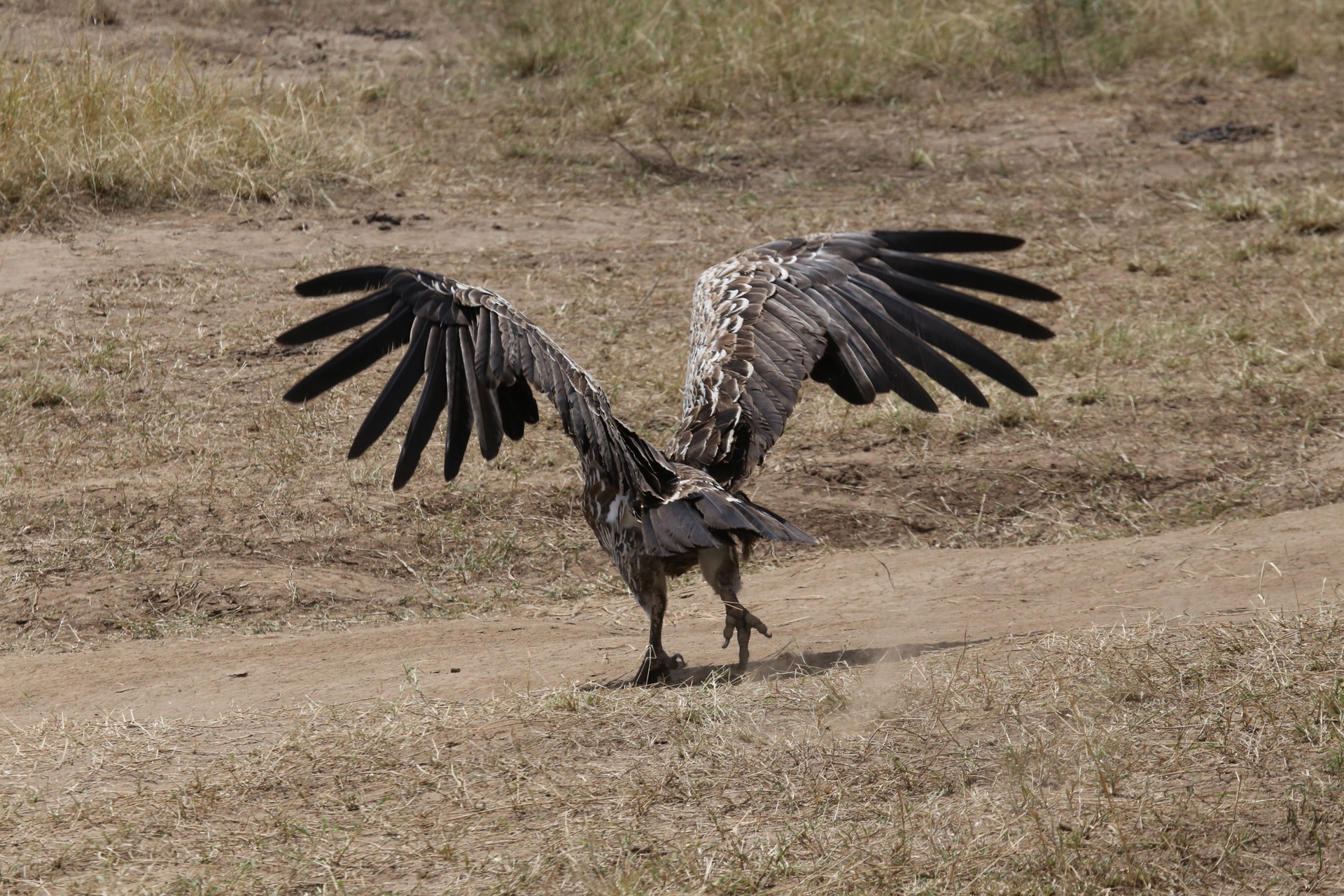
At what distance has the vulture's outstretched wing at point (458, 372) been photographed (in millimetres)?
4164

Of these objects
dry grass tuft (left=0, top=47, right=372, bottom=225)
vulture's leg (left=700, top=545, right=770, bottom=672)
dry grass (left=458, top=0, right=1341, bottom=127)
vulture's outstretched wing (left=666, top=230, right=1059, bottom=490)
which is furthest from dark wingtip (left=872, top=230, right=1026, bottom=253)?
dry grass (left=458, top=0, right=1341, bottom=127)

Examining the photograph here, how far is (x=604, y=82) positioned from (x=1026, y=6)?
408 centimetres

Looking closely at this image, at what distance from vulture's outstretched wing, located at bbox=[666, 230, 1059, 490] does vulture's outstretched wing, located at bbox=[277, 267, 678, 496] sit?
41cm

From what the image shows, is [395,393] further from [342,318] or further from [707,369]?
[707,369]

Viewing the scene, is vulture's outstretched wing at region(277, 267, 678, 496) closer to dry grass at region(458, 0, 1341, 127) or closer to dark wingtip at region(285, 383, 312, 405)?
dark wingtip at region(285, 383, 312, 405)

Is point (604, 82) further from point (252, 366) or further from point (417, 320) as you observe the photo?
point (417, 320)

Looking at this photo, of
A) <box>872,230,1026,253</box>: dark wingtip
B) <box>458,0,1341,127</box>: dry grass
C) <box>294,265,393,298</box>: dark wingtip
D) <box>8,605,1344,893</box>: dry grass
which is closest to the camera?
<box>8,605,1344,893</box>: dry grass

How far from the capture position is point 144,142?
945cm

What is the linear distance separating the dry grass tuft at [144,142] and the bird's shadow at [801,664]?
5.98 metres

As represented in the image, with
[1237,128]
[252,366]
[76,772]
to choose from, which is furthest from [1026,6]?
[76,772]

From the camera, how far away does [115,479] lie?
6.64 m

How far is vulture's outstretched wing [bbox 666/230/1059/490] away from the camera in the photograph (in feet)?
16.1

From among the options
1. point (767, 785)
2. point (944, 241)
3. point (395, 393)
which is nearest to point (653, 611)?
point (767, 785)

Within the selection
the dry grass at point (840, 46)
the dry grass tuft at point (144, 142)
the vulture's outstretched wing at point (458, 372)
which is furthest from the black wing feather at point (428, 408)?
the dry grass at point (840, 46)
